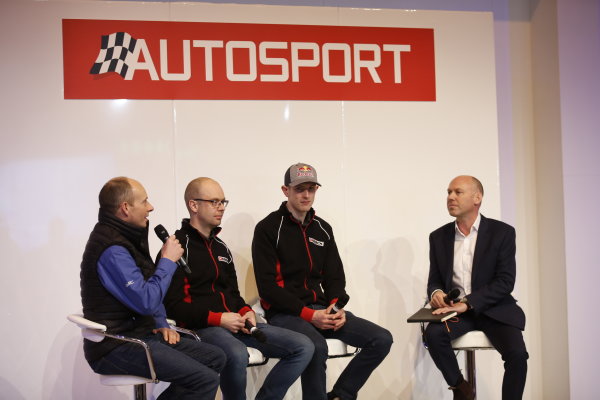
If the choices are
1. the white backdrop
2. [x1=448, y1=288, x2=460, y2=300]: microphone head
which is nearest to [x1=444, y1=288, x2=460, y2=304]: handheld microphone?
[x1=448, y1=288, x2=460, y2=300]: microphone head

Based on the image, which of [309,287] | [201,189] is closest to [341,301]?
[309,287]

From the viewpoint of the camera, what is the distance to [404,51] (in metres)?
5.17

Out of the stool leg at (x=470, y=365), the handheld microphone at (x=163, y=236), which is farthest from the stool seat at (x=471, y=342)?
the handheld microphone at (x=163, y=236)

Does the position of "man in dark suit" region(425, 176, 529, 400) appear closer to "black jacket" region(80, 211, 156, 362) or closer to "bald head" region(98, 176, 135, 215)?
"black jacket" region(80, 211, 156, 362)

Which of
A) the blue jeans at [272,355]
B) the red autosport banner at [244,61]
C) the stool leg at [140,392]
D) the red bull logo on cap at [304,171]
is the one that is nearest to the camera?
the stool leg at [140,392]

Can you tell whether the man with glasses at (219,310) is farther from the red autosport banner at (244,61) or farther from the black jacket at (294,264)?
the red autosport banner at (244,61)

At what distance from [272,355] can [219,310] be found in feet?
1.31

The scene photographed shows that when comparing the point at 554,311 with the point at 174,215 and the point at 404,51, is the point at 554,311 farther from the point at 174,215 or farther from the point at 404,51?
the point at 174,215

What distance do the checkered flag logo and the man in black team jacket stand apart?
4.75 ft

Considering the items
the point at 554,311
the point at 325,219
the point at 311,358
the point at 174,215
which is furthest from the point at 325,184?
the point at 554,311

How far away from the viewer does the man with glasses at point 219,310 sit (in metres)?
3.83

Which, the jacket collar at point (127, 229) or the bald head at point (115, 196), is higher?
the bald head at point (115, 196)

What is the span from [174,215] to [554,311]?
296cm

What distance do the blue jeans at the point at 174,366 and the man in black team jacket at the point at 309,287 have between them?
0.66 meters
